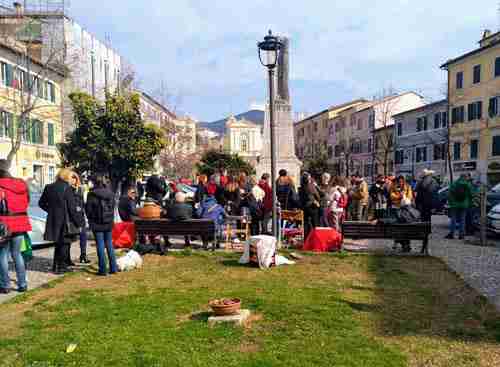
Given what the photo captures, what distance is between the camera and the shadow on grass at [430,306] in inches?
185

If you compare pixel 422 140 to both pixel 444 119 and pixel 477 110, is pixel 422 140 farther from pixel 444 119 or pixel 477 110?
pixel 477 110

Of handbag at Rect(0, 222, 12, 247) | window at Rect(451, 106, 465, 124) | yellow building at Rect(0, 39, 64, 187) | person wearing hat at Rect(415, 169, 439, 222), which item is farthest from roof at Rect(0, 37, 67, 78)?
window at Rect(451, 106, 465, 124)

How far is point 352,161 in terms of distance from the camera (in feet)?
200

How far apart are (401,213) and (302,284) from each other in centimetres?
369

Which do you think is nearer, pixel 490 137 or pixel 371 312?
pixel 371 312

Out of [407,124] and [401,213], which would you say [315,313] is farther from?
[407,124]

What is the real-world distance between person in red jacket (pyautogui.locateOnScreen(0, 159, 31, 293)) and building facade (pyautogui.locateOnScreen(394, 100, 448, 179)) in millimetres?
39041

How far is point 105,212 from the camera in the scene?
736cm

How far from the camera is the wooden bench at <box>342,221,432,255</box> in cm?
892

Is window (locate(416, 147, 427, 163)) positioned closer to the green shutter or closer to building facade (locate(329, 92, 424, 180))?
building facade (locate(329, 92, 424, 180))

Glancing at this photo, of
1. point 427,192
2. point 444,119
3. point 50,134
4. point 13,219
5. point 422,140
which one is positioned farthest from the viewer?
point 422,140

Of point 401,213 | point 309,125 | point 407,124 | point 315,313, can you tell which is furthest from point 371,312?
point 309,125

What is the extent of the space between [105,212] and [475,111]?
3731 cm

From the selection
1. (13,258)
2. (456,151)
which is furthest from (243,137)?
(13,258)
